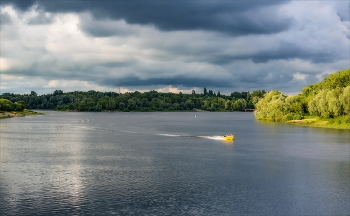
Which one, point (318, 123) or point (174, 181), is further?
point (318, 123)

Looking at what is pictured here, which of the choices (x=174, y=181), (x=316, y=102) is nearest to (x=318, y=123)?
(x=316, y=102)

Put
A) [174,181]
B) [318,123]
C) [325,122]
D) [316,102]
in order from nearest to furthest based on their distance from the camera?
[174,181] → [316,102] → [325,122] → [318,123]

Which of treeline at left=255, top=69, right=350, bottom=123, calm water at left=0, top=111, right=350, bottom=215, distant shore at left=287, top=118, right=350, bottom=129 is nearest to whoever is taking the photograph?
calm water at left=0, top=111, right=350, bottom=215

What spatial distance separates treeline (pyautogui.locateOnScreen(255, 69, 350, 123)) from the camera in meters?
109

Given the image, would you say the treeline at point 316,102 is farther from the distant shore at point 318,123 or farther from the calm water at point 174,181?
the calm water at point 174,181

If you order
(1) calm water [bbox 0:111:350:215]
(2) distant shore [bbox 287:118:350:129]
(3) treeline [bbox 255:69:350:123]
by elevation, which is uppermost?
(3) treeline [bbox 255:69:350:123]

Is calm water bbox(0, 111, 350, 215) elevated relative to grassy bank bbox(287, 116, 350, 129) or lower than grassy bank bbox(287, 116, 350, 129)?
lower

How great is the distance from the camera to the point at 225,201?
31781 mm

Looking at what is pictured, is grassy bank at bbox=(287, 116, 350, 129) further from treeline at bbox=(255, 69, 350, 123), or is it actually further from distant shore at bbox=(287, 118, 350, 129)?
treeline at bbox=(255, 69, 350, 123)

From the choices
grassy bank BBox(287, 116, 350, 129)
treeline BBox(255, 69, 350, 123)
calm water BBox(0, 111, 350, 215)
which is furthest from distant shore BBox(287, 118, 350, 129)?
calm water BBox(0, 111, 350, 215)

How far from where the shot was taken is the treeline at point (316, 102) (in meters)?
109

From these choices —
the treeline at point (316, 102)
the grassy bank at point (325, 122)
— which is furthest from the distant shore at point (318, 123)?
the treeline at point (316, 102)

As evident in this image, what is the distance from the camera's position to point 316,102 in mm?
118375

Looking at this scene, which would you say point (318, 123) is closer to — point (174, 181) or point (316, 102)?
point (316, 102)
